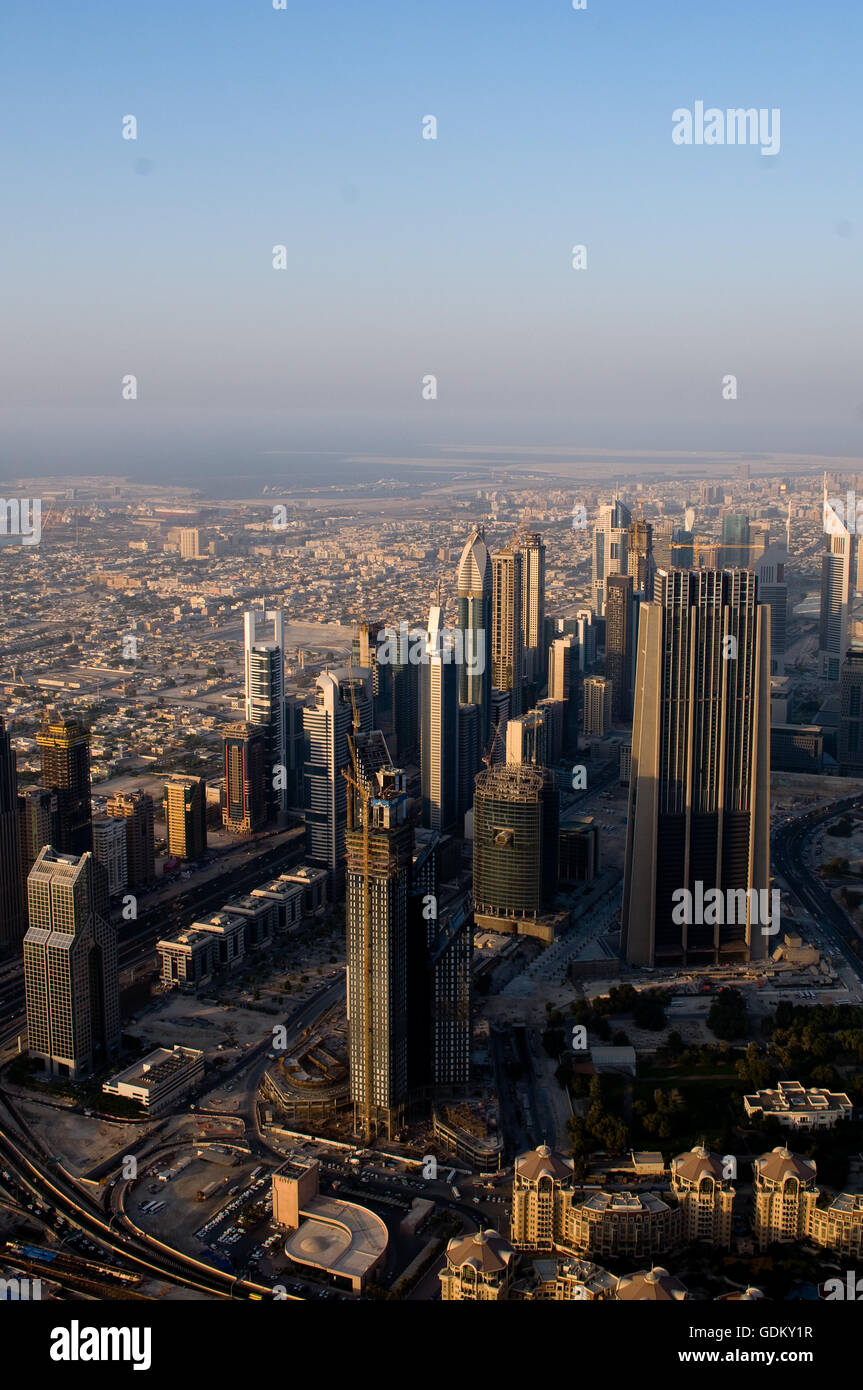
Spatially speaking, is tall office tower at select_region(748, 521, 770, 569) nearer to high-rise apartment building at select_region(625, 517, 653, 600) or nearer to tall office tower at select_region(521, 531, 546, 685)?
high-rise apartment building at select_region(625, 517, 653, 600)

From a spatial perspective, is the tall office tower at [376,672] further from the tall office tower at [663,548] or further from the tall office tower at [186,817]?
the tall office tower at [663,548]

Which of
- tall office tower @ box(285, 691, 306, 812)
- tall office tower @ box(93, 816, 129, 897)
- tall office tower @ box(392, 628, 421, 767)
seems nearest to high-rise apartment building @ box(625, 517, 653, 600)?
tall office tower @ box(392, 628, 421, 767)

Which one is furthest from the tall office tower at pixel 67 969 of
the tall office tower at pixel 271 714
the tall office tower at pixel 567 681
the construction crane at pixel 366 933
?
the tall office tower at pixel 567 681

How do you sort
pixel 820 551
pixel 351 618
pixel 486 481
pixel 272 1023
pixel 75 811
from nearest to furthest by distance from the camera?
pixel 272 1023, pixel 75 811, pixel 351 618, pixel 820 551, pixel 486 481

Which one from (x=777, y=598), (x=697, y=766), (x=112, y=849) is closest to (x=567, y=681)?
(x=777, y=598)
